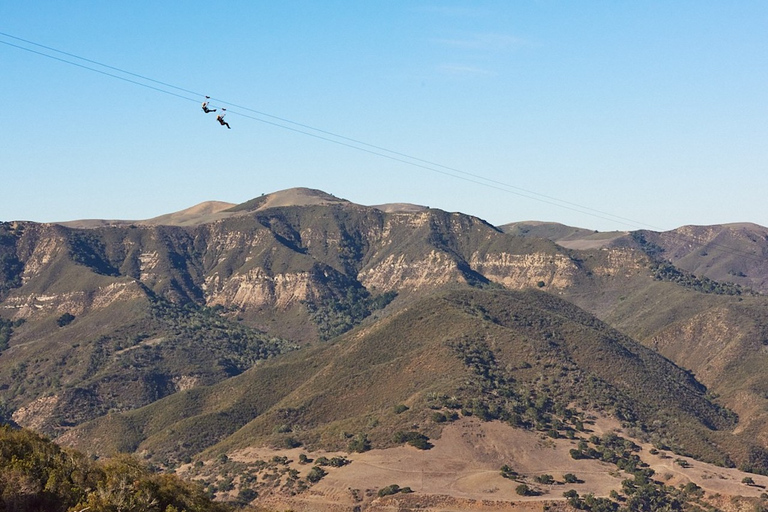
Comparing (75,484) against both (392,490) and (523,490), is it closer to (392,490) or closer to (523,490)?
(392,490)

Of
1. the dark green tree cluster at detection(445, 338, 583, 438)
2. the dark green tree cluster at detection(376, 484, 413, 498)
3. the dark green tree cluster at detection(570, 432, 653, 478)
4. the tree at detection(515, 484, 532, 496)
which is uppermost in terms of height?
the dark green tree cluster at detection(445, 338, 583, 438)

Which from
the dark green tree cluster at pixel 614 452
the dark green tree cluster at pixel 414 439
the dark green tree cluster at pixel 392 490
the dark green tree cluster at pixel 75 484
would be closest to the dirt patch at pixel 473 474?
the dark green tree cluster at pixel 392 490

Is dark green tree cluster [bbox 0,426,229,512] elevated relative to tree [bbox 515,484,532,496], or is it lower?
elevated

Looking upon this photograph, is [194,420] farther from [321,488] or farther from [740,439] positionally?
[740,439]

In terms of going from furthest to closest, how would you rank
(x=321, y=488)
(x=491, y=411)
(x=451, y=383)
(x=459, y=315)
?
(x=459, y=315), (x=451, y=383), (x=491, y=411), (x=321, y=488)

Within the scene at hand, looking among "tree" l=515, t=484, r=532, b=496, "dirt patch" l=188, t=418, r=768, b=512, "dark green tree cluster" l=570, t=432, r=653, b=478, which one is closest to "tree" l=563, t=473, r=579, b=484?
"dirt patch" l=188, t=418, r=768, b=512

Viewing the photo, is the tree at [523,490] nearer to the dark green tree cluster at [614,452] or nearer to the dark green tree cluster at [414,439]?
the dark green tree cluster at [414,439]

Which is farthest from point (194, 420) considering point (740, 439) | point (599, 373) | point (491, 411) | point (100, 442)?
point (740, 439)

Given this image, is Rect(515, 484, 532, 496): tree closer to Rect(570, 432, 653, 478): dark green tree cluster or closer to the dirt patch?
the dirt patch

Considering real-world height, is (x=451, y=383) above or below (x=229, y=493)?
above
